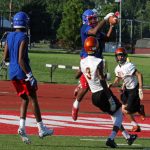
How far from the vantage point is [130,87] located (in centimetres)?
1409

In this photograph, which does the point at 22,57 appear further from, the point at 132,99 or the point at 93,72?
the point at 132,99

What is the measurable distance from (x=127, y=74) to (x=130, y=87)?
427mm

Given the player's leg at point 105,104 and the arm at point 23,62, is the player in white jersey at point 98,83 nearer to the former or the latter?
the player's leg at point 105,104

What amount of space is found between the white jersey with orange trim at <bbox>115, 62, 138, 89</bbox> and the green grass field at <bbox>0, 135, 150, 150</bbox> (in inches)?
83.6

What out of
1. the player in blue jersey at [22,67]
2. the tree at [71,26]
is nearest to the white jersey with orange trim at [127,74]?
the player in blue jersey at [22,67]

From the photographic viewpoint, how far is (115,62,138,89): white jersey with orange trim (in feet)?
44.9

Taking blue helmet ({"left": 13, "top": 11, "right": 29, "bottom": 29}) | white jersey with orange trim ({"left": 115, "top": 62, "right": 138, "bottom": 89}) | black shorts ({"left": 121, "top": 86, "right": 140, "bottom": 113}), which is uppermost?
blue helmet ({"left": 13, "top": 11, "right": 29, "bottom": 29})

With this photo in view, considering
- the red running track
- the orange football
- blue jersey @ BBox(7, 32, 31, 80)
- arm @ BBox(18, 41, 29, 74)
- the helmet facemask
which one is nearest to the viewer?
arm @ BBox(18, 41, 29, 74)

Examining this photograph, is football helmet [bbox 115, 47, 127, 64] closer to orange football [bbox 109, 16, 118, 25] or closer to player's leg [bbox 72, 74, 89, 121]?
player's leg [bbox 72, 74, 89, 121]

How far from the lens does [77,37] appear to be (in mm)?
81688

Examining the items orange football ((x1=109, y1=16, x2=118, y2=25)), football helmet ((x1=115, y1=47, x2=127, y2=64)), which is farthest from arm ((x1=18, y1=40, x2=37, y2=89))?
football helmet ((x1=115, y1=47, x2=127, y2=64))

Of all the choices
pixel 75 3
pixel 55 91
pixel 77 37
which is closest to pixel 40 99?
pixel 55 91

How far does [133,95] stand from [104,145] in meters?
3.56

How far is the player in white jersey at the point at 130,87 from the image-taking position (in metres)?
13.7
